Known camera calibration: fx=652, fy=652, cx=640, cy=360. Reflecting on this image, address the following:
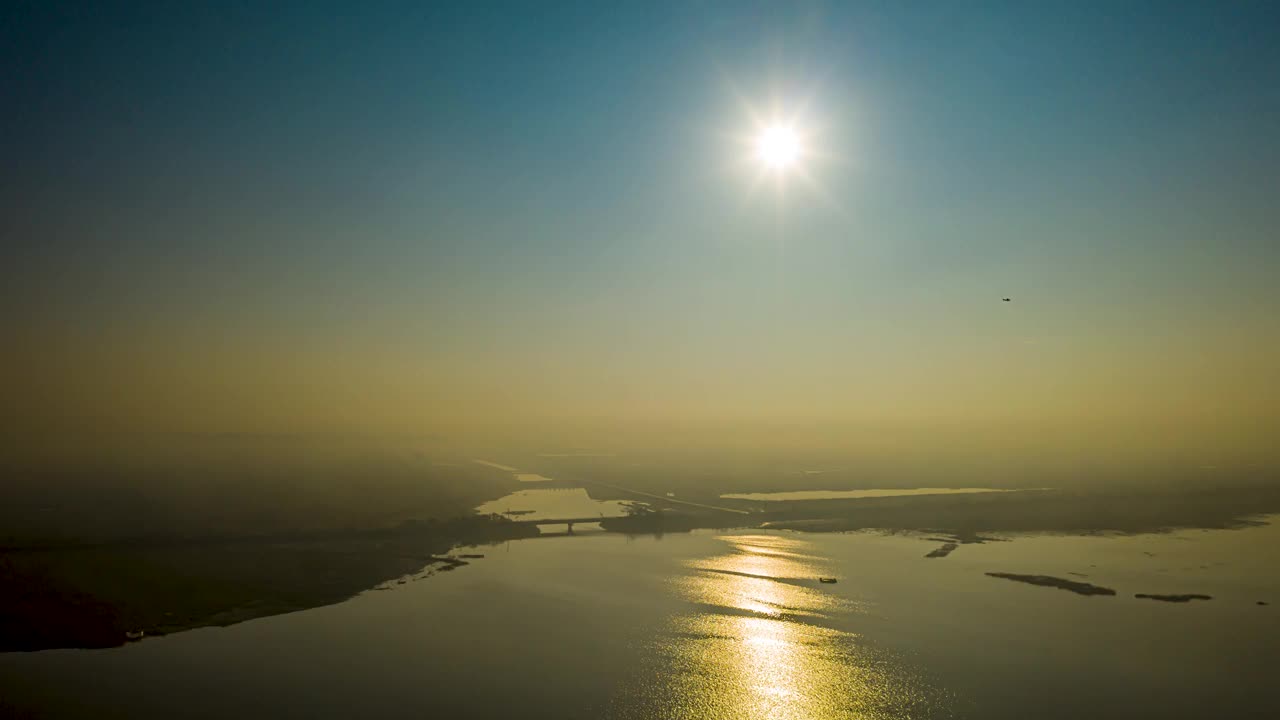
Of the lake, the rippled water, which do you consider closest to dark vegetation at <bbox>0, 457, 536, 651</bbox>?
the lake

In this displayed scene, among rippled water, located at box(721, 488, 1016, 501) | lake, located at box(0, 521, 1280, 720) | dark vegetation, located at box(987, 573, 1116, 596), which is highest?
rippled water, located at box(721, 488, 1016, 501)

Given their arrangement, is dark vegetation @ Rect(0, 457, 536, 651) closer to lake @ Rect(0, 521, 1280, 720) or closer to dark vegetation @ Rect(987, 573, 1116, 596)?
lake @ Rect(0, 521, 1280, 720)

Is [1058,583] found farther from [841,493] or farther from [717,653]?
[841,493]

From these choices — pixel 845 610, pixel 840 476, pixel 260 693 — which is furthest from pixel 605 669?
pixel 840 476

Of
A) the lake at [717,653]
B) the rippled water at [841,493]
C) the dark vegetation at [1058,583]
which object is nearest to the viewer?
the lake at [717,653]

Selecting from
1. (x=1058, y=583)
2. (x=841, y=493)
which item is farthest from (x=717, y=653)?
(x=841, y=493)

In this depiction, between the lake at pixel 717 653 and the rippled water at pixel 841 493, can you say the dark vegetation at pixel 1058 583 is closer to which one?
the lake at pixel 717 653

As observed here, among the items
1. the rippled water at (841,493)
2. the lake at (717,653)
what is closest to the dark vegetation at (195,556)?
the lake at (717,653)

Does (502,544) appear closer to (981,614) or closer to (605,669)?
(605,669)
